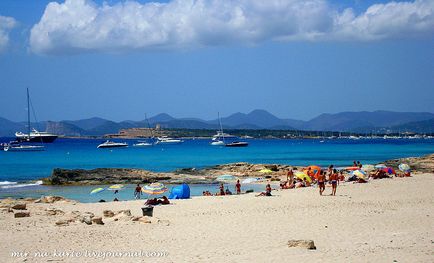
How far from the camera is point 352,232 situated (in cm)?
1619

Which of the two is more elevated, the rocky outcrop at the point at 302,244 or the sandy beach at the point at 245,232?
the rocky outcrop at the point at 302,244

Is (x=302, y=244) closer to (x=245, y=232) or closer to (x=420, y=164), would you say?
(x=245, y=232)

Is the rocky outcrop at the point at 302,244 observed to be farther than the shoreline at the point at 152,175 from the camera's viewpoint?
No

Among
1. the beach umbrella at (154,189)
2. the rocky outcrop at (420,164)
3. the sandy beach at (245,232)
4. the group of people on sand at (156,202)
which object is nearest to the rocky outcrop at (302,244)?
the sandy beach at (245,232)

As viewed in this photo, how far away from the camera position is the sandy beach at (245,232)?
42.3ft

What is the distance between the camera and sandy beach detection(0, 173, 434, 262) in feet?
42.3

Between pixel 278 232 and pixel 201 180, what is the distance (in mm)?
27211

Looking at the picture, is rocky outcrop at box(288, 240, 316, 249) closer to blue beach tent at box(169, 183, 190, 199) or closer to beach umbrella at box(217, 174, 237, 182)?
blue beach tent at box(169, 183, 190, 199)

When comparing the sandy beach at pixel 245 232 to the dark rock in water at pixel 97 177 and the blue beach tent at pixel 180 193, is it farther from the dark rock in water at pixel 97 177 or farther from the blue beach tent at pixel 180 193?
the dark rock in water at pixel 97 177

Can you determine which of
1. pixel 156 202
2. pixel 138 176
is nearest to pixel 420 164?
pixel 138 176

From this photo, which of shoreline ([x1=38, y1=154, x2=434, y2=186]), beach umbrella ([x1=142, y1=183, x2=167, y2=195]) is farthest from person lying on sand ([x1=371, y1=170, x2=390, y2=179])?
beach umbrella ([x1=142, y1=183, x2=167, y2=195])

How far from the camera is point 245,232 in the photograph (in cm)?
1650

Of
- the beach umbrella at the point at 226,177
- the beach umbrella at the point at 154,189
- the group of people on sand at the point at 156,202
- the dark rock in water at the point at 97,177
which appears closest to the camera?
the group of people on sand at the point at 156,202

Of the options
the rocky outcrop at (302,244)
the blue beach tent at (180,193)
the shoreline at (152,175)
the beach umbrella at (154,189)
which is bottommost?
the shoreline at (152,175)
